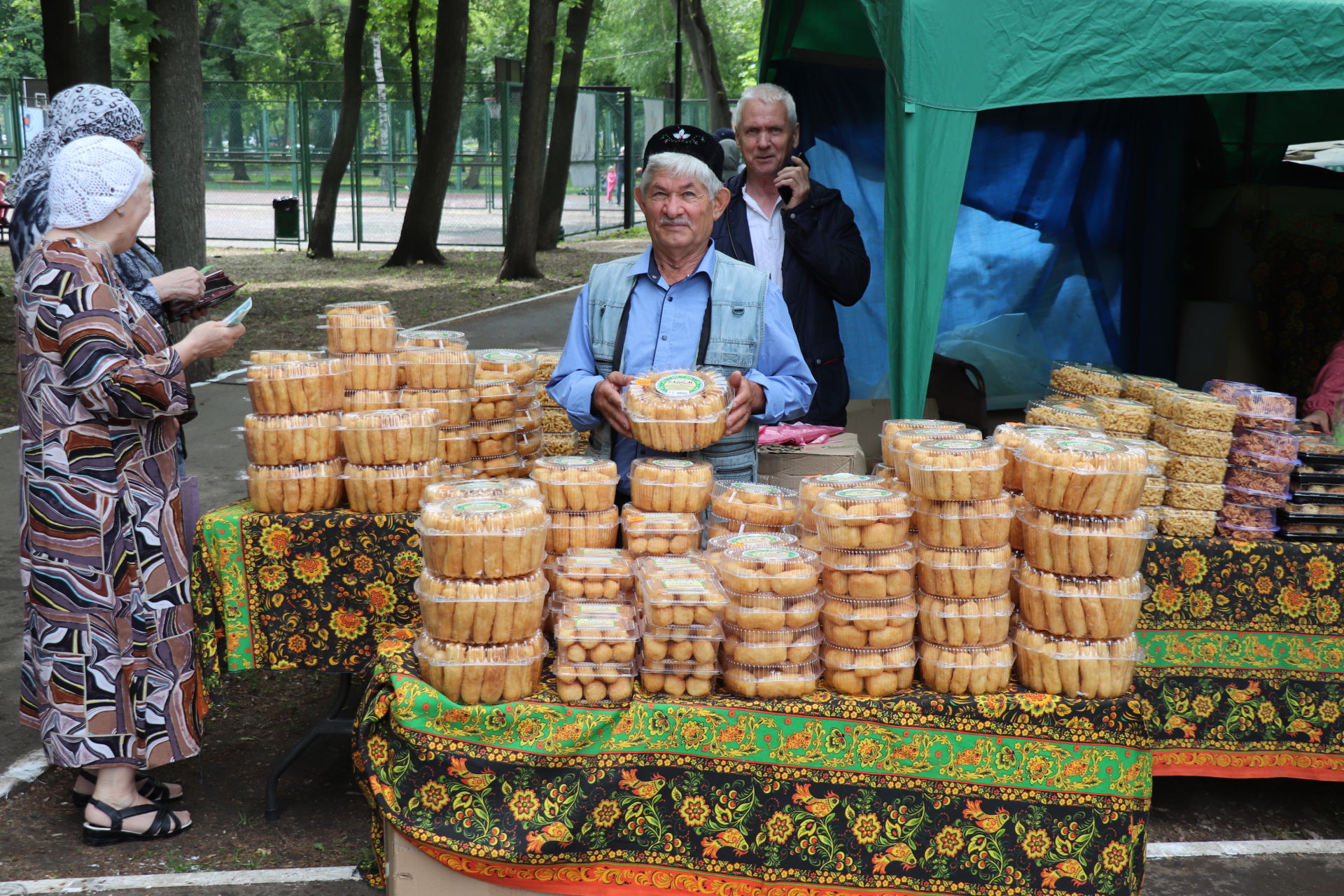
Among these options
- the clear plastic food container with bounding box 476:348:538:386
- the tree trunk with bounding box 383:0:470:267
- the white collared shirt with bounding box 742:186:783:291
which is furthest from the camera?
the tree trunk with bounding box 383:0:470:267

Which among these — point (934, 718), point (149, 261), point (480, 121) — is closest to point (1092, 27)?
point (934, 718)

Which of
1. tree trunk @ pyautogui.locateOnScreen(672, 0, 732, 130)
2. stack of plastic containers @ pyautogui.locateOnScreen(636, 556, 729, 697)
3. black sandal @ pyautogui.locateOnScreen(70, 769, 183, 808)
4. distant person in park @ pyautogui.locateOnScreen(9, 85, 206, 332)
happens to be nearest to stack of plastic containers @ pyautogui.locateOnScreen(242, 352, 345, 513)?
distant person in park @ pyautogui.locateOnScreen(9, 85, 206, 332)

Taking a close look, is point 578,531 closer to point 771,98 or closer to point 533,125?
point 771,98

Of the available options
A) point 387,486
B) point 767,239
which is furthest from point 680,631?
point 767,239

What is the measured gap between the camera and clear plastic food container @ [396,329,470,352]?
3.85 m

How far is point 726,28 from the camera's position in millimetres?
41531

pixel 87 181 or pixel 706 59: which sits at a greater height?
pixel 706 59

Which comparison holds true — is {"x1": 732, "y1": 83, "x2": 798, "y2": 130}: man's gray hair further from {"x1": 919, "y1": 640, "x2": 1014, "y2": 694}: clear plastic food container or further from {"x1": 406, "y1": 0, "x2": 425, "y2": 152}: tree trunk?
{"x1": 406, "y1": 0, "x2": 425, "y2": 152}: tree trunk

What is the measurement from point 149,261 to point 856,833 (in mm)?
2983

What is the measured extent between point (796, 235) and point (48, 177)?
268 centimetres

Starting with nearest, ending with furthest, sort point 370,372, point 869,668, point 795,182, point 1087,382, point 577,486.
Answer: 1. point 869,668
2. point 577,486
3. point 370,372
4. point 1087,382
5. point 795,182

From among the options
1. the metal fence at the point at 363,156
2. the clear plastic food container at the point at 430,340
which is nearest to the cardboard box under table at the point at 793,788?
the clear plastic food container at the point at 430,340

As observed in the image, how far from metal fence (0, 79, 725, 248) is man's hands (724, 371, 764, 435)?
17447mm

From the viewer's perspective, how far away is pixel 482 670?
257 cm
